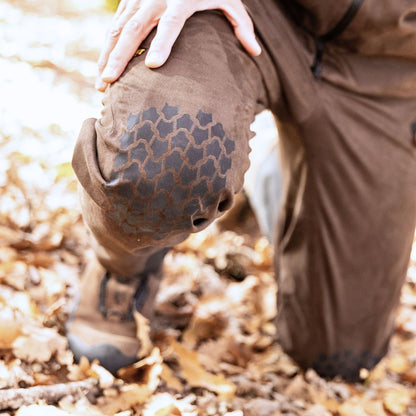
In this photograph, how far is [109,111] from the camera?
1.02m

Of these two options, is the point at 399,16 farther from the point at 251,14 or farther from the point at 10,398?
the point at 10,398

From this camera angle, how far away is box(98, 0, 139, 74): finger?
1081 mm

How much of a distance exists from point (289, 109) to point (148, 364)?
0.73 metres

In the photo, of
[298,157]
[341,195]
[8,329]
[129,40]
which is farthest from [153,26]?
[8,329]

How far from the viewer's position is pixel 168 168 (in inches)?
37.9

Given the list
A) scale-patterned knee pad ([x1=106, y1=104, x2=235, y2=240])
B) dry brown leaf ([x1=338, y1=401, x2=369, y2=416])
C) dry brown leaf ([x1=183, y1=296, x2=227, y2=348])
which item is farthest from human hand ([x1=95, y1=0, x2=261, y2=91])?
dry brown leaf ([x1=338, y1=401, x2=369, y2=416])

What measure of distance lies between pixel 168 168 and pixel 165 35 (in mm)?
259

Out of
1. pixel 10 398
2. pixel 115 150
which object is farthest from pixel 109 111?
pixel 10 398

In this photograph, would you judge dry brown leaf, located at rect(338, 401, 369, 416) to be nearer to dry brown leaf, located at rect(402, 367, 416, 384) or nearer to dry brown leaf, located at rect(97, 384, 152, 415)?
dry brown leaf, located at rect(402, 367, 416, 384)

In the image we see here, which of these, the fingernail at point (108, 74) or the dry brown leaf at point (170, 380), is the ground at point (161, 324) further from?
the fingernail at point (108, 74)

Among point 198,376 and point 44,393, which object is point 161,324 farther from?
point 44,393

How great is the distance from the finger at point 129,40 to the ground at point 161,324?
65 cm

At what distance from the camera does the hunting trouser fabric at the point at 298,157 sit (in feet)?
3.21

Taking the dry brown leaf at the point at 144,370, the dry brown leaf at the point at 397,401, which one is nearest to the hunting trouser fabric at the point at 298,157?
the dry brown leaf at the point at 397,401
